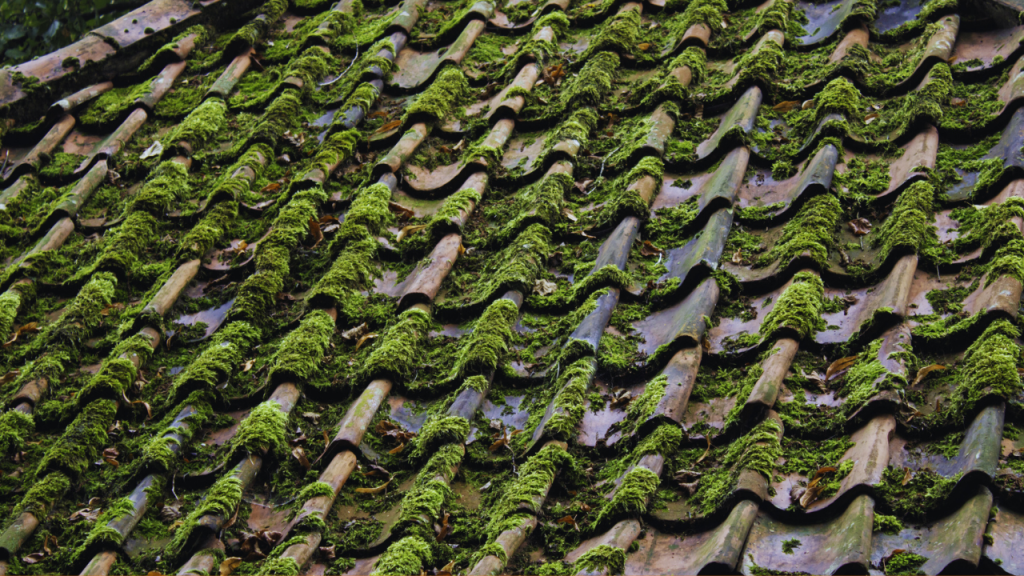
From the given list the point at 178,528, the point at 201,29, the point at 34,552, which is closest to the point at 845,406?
the point at 178,528

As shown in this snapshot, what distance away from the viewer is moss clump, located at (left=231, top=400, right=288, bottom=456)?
8.36 feet

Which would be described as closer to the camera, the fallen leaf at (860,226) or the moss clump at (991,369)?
the moss clump at (991,369)

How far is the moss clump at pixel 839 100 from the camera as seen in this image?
124 inches

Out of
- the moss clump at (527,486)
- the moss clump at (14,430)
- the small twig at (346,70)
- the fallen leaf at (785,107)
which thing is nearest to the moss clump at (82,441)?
the moss clump at (14,430)

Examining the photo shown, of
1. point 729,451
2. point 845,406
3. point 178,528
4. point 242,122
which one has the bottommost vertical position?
point 178,528

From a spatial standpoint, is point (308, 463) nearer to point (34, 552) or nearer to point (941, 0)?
point (34, 552)

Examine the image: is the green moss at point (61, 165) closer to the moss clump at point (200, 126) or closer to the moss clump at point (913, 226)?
the moss clump at point (200, 126)

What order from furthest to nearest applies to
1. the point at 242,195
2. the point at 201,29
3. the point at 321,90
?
1. the point at 201,29
2. the point at 321,90
3. the point at 242,195

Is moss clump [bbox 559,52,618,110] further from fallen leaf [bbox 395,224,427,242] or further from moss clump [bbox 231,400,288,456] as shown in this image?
moss clump [bbox 231,400,288,456]

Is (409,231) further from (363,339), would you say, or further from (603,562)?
(603,562)

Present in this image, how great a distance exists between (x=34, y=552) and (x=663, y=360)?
214 centimetres

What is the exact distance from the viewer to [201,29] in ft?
16.5

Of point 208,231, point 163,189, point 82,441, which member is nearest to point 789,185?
point 208,231

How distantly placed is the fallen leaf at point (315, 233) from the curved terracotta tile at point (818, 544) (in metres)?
2.14
